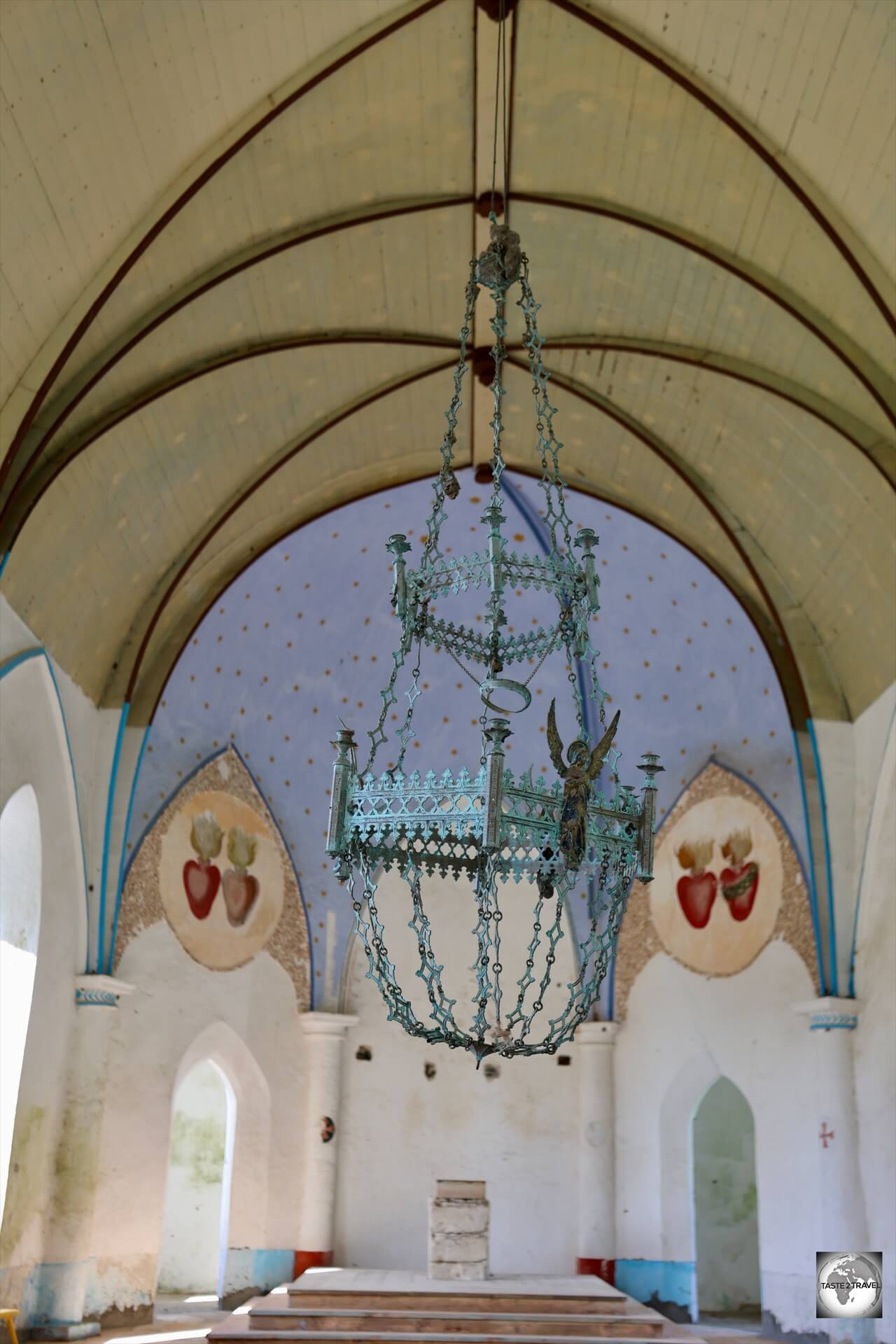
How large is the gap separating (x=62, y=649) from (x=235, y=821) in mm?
3540

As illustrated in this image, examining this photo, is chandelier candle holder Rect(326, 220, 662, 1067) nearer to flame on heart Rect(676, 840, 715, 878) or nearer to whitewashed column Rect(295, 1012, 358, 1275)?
flame on heart Rect(676, 840, 715, 878)

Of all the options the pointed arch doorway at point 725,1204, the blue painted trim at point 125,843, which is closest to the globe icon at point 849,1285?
the pointed arch doorway at point 725,1204

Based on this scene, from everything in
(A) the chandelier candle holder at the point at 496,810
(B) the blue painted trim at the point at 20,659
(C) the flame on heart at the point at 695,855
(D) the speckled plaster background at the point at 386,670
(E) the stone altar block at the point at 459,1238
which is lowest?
(E) the stone altar block at the point at 459,1238

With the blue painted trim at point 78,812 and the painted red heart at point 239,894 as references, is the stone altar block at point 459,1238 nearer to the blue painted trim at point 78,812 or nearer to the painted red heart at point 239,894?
the painted red heart at point 239,894

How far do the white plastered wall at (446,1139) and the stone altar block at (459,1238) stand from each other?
211 cm

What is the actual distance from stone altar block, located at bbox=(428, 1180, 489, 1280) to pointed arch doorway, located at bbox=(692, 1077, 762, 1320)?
4141mm

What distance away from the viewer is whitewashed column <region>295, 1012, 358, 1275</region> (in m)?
13.3

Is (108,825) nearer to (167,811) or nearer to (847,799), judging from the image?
(167,811)

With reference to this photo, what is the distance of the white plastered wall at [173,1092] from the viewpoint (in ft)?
39.8

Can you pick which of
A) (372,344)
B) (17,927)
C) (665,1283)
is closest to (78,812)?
(17,927)

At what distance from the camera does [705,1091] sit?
13891mm

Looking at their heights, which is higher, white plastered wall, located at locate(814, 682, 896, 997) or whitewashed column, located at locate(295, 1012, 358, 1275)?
white plastered wall, located at locate(814, 682, 896, 997)

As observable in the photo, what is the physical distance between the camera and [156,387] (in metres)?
10.2

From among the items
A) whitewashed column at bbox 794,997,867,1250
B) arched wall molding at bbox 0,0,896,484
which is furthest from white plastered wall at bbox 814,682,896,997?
arched wall molding at bbox 0,0,896,484
